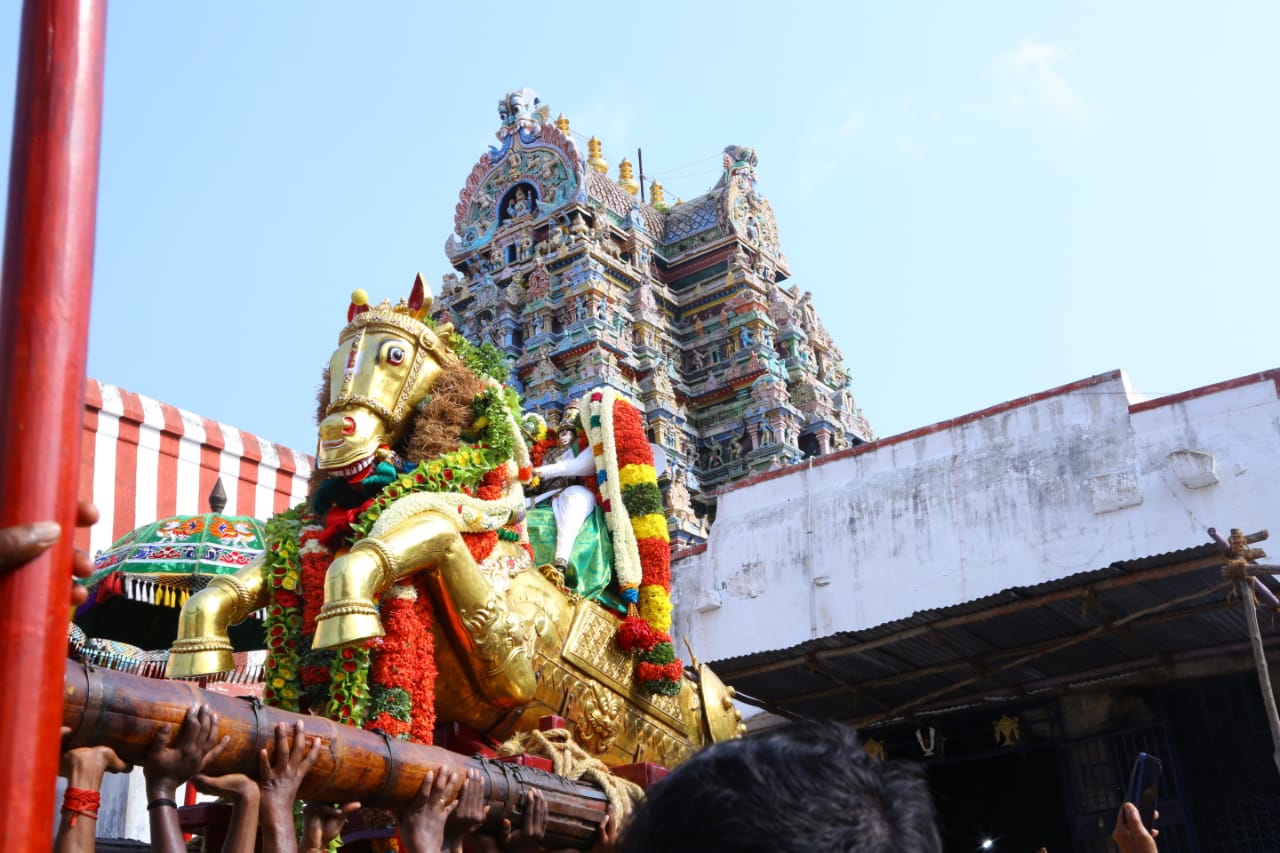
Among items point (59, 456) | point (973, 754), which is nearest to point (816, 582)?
point (973, 754)

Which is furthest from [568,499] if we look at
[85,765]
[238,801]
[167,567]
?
[85,765]

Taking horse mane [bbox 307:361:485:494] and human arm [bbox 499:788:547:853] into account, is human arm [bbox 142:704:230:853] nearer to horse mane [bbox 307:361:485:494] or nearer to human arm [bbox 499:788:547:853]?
human arm [bbox 499:788:547:853]

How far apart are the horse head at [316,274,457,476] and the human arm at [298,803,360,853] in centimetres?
229

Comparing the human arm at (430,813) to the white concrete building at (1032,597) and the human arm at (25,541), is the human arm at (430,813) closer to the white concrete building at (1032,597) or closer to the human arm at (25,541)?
the human arm at (25,541)

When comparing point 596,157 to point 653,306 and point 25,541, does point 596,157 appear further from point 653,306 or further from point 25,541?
point 25,541

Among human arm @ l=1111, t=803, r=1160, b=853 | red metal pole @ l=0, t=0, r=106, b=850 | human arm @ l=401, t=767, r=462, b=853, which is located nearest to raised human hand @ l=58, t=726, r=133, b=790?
human arm @ l=401, t=767, r=462, b=853

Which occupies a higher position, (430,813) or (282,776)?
(282,776)

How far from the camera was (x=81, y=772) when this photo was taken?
327 cm

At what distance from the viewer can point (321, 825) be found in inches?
161

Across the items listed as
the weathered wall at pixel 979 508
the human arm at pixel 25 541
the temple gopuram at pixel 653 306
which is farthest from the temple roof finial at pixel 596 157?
the human arm at pixel 25 541

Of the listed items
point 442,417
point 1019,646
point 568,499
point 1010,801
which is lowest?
point 1010,801

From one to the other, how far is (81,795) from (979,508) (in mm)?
10936

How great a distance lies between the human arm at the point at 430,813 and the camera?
360 centimetres

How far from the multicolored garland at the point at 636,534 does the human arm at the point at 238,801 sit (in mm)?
3582
